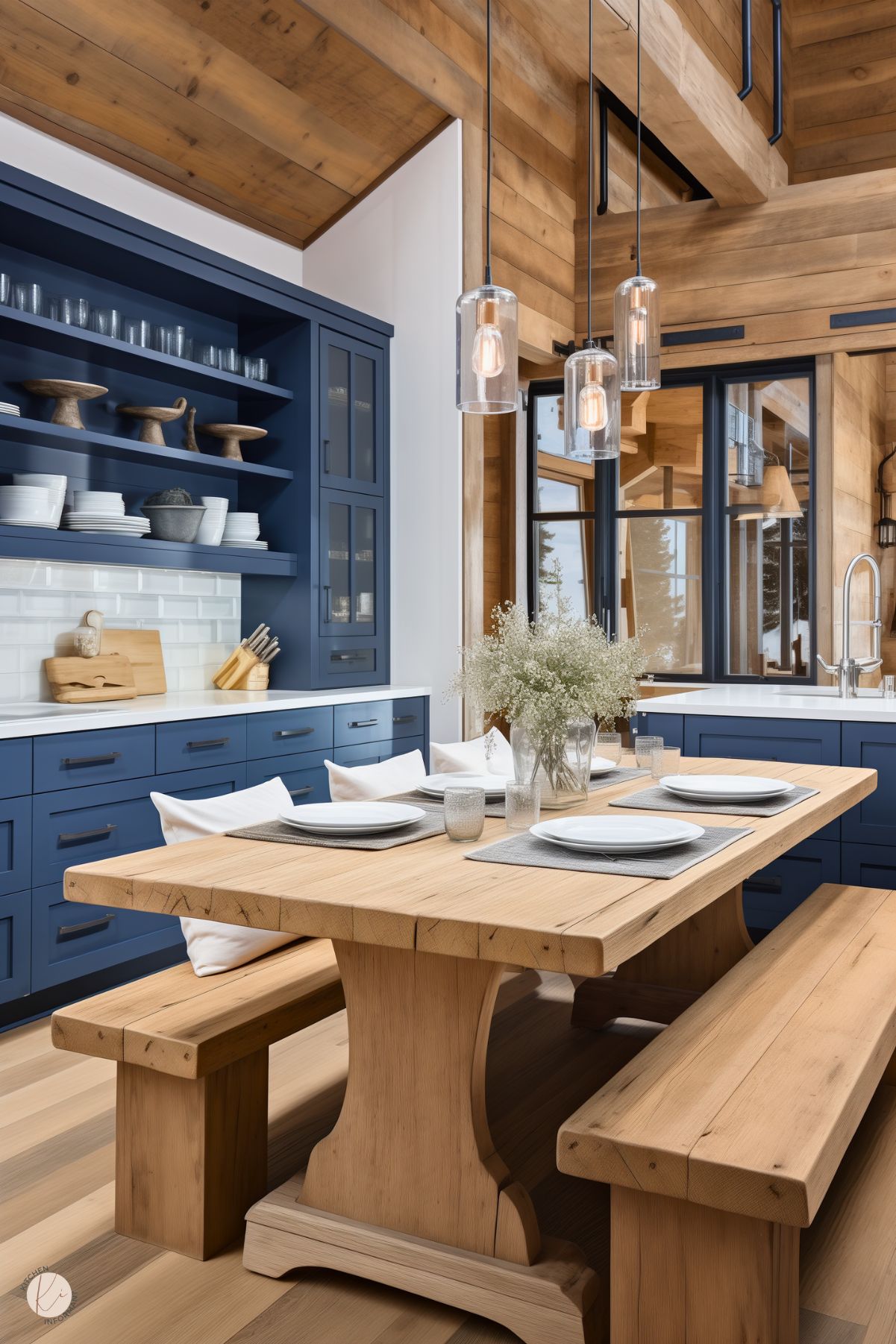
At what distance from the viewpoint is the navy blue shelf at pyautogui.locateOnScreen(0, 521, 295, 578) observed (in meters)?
3.65

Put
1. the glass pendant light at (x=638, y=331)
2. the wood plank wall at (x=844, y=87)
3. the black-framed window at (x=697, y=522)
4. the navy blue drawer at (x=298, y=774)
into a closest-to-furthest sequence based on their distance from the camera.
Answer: the glass pendant light at (x=638, y=331), the navy blue drawer at (x=298, y=774), the black-framed window at (x=697, y=522), the wood plank wall at (x=844, y=87)

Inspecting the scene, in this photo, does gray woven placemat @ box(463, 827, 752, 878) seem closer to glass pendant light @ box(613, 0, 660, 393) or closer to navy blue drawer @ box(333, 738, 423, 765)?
glass pendant light @ box(613, 0, 660, 393)

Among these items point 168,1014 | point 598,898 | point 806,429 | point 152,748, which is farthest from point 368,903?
point 806,429

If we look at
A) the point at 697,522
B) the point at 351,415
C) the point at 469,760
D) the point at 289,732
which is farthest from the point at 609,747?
the point at 697,522

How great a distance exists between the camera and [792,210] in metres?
5.60

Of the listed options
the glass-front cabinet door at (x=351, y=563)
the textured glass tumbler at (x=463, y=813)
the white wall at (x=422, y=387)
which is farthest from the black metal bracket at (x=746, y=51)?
the textured glass tumbler at (x=463, y=813)

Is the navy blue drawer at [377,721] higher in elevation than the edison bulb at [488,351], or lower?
lower

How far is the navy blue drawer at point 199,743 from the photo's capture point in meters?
3.68

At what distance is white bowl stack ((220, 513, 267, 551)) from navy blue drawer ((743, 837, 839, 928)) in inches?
90.9

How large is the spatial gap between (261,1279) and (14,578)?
2652 millimetres

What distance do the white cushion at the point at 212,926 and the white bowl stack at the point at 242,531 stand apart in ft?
7.67

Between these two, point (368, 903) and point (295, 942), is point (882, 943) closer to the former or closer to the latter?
point (295, 942)

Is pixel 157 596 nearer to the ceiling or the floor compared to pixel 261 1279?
nearer to the ceiling

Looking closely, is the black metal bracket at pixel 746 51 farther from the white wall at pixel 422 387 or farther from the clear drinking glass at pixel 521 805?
the clear drinking glass at pixel 521 805
